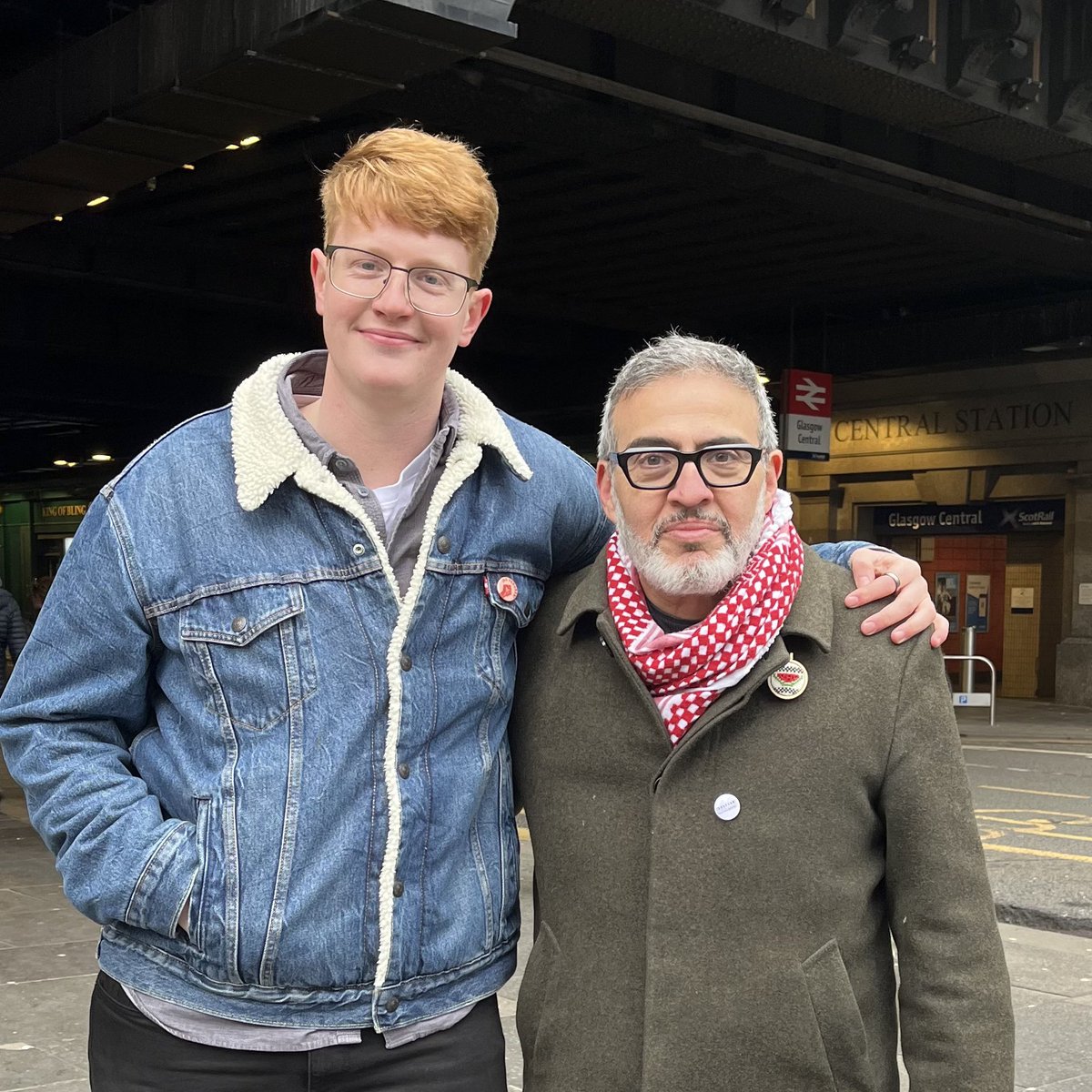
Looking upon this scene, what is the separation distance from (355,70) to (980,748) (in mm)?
9845

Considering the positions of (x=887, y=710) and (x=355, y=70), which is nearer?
(x=887, y=710)

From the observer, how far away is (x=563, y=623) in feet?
7.82

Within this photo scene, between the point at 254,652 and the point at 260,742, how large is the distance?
0.13 meters

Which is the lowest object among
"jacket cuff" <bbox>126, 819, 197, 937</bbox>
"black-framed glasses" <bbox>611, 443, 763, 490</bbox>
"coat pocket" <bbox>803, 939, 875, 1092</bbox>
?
"coat pocket" <bbox>803, 939, 875, 1092</bbox>

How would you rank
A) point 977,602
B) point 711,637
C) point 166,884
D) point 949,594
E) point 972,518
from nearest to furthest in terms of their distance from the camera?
point 166,884 < point 711,637 < point 972,518 < point 977,602 < point 949,594

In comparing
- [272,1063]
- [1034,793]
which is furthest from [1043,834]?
[272,1063]

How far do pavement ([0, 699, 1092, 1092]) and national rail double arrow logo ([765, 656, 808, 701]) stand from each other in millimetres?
2057

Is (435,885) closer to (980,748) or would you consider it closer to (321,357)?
(321,357)

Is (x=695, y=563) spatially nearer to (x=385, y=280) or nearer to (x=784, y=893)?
(x=784, y=893)

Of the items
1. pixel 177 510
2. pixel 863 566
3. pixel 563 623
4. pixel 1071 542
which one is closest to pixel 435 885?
pixel 563 623

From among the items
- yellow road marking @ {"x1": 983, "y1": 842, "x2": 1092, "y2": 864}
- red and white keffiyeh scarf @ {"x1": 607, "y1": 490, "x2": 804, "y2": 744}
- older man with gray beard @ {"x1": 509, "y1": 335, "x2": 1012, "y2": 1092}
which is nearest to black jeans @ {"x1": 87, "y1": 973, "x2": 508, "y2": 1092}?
older man with gray beard @ {"x1": 509, "y1": 335, "x2": 1012, "y2": 1092}

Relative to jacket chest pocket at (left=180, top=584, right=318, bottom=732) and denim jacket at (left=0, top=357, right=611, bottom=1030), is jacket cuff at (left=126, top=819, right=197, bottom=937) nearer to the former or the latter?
denim jacket at (left=0, top=357, right=611, bottom=1030)

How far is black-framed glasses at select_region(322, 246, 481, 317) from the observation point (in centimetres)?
220

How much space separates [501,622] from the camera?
239 cm
